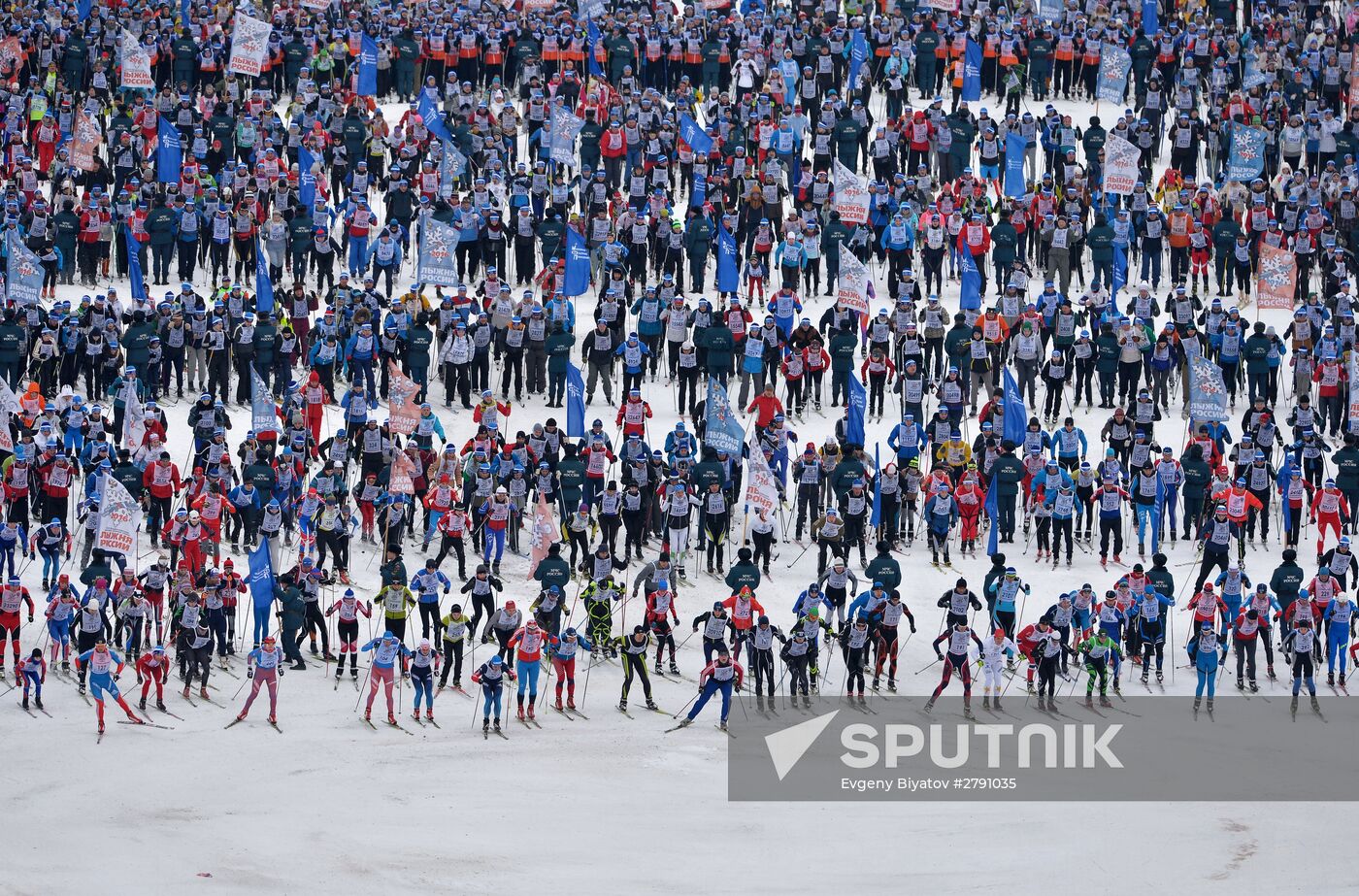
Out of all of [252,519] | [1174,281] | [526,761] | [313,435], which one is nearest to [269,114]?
[313,435]

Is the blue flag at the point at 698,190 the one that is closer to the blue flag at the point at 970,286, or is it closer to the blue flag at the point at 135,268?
the blue flag at the point at 970,286

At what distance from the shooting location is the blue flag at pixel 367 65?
49.8m

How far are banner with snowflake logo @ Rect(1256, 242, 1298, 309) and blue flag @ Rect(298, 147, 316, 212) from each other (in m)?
15.0

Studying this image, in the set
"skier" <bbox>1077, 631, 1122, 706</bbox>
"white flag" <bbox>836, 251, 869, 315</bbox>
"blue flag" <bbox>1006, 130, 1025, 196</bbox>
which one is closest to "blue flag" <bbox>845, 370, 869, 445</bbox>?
"white flag" <bbox>836, 251, 869, 315</bbox>

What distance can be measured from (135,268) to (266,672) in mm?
12235

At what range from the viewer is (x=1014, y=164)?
46062 millimetres

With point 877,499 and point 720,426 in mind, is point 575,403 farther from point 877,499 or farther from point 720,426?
point 877,499

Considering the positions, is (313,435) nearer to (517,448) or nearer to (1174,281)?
(517,448)

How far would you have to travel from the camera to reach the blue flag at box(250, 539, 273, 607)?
33.9m

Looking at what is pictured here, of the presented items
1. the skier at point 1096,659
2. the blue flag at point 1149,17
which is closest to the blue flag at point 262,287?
the skier at point 1096,659

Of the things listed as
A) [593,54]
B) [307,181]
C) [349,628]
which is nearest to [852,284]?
[307,181]

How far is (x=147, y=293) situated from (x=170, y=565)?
27.6ft

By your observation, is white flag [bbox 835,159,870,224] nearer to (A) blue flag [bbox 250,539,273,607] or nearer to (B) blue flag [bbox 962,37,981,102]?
(B) blue flag [bbox 962,37,981,102]

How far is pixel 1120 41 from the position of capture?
50.3 meters
